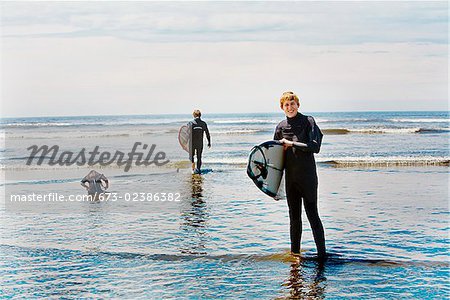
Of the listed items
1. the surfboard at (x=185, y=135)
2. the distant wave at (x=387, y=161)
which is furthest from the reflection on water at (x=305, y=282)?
the distant wave at (x=387, y=161)

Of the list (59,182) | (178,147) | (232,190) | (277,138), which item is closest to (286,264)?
(277,138)

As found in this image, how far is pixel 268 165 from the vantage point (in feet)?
24.0

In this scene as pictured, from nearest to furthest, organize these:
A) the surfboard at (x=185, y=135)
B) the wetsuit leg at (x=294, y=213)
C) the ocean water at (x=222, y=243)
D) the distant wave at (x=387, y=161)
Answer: the ocean water at (x=222, y=243), the wetsuit leg at (x=294, y=213), the surfboard at (x=185, y=135), the distant wave at (x=387, y=161)

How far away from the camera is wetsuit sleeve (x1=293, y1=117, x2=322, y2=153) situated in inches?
269

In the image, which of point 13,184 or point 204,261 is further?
point 13,184

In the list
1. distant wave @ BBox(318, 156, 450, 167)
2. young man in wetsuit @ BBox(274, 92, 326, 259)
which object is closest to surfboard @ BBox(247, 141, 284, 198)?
young man in wetsuit @ BBox(274, 92, 326, 259)

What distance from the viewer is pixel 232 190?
13.8 meters

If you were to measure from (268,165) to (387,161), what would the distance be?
44.2 ft

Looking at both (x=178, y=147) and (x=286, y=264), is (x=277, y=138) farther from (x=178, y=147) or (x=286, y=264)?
(x=178, y=147)

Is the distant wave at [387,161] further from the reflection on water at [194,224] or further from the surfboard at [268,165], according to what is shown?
the surfboard at [268,165]

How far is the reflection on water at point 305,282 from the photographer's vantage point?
5938mm

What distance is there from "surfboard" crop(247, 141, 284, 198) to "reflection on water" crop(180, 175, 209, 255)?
118cm

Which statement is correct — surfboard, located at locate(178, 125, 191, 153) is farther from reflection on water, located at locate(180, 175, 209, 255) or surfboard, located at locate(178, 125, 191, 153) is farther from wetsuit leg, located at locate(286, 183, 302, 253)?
wetsuit leg, located at locate(286, 183, 302, 253)

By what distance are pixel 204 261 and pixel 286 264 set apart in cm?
98
